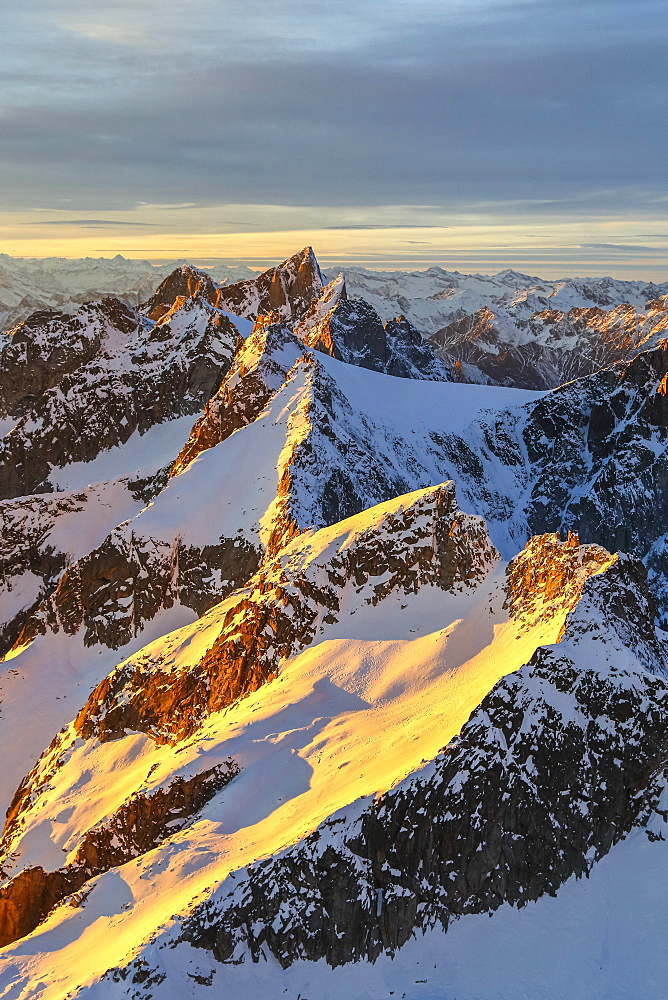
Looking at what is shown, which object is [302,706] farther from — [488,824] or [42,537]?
[42,537]

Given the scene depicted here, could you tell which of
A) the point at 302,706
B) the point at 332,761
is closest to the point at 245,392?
the point at 302,706

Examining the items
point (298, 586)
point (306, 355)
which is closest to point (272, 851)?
point (298, 586)

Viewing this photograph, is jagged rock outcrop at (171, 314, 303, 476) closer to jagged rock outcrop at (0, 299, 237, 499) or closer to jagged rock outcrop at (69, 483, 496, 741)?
jagged rock outcrop at (0, 299, 237, 499)

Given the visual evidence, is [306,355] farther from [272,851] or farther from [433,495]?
[272,851]

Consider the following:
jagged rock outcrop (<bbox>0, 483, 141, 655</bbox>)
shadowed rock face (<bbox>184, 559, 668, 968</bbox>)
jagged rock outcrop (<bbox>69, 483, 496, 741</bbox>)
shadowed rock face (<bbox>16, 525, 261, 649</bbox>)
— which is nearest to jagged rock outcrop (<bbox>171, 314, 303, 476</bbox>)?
jagged rock outcrop (<bbox>0, 483, 141, 655</bbox>)

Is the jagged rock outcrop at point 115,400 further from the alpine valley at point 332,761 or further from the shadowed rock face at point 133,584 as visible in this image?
the alpine valley at point 332,761
